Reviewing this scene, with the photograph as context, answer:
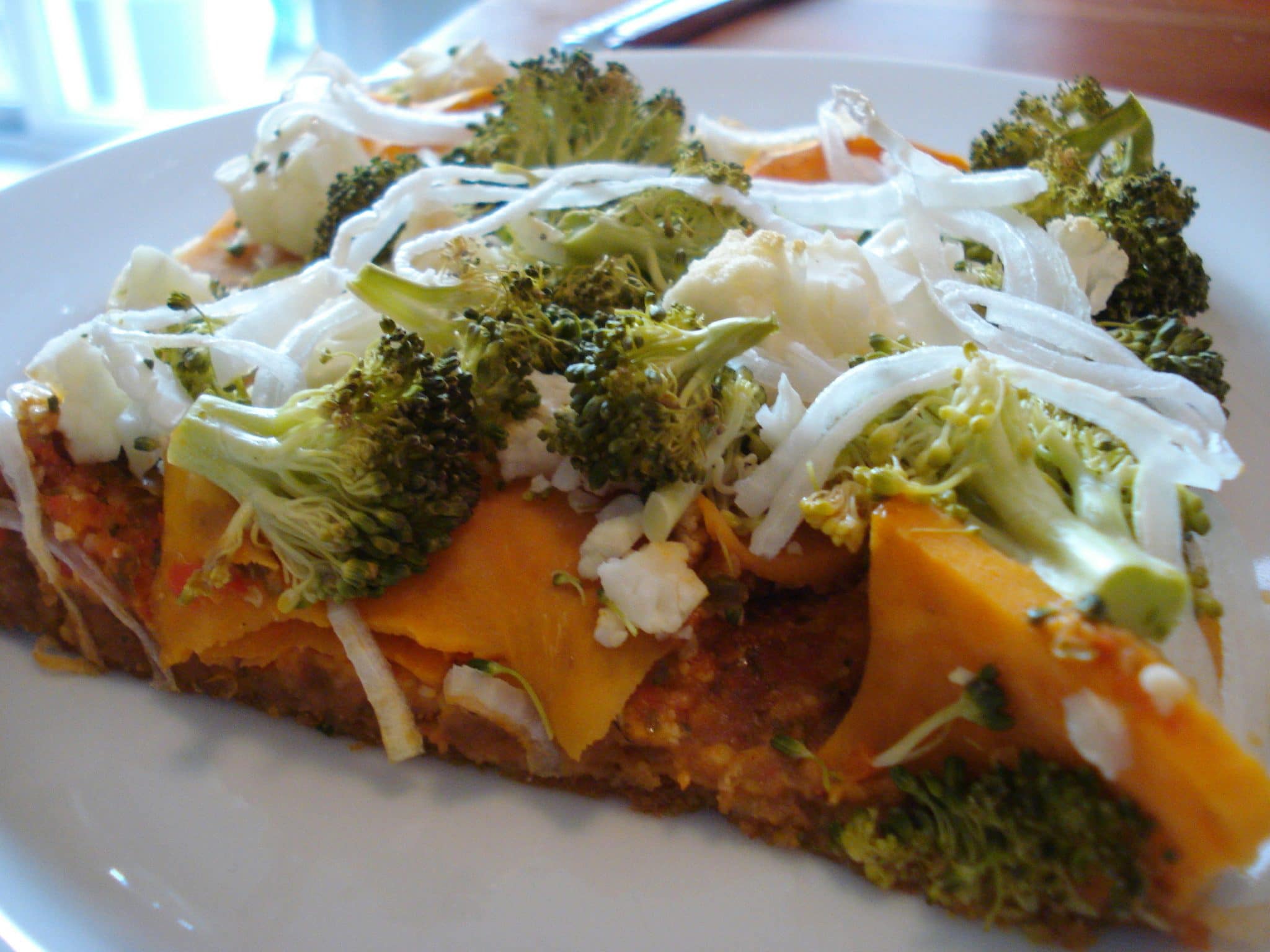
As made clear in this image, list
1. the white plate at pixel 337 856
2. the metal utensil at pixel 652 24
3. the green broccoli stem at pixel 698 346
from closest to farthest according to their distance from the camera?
1. the white plate at pixel 337 856
2. the green broccoli stem at pixel 698 346
3. the metal utensil at pixel 652 24

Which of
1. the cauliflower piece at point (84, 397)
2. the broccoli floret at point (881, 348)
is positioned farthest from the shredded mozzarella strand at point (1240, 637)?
the cauliflower piece at point (84, 397)

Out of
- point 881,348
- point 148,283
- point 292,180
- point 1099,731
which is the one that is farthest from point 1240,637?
point 292,180

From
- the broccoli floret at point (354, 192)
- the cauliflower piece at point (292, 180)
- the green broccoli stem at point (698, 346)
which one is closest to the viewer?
the green broccoli stem at point (698, 346)

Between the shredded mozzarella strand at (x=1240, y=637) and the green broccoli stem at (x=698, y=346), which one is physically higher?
the green broccoli stem at (x=698, y=346)

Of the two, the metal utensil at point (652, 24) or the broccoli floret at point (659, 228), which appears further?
the metal utensil at point (652, 24)

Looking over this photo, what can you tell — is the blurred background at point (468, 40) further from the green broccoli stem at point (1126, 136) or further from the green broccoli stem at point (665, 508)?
the green broccoli stem at point (665, 508)

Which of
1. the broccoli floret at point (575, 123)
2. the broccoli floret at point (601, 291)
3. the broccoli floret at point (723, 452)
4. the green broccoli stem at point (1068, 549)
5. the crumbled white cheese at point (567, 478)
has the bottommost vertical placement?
the crumbled white cheese at point (567, 478)

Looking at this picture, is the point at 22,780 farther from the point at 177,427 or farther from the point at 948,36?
the point at 948,36
